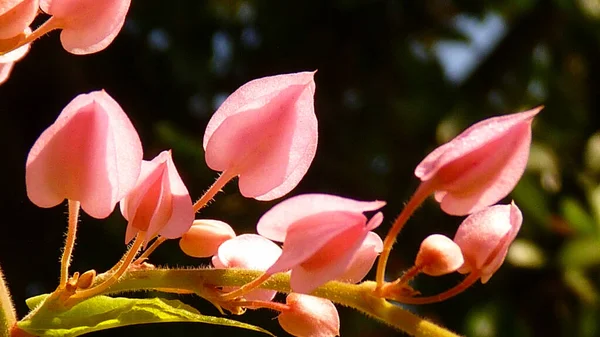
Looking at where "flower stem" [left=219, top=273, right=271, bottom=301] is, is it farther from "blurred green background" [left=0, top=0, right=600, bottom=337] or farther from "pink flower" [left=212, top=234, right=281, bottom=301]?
"blurred green background" [left=0, top=0, right=600, bottom=337]

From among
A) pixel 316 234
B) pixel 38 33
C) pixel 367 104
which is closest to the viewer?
pixel 316 234

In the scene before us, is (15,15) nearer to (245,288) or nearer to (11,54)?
(11,54)

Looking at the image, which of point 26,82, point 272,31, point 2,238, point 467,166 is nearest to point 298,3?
point 272,31

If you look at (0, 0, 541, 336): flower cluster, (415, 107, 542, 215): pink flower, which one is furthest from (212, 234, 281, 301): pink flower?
(415, 107, 542, 215): pink flower

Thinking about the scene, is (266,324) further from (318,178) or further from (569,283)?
(569,283)

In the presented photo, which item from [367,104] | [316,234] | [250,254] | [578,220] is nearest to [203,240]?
[250,254]

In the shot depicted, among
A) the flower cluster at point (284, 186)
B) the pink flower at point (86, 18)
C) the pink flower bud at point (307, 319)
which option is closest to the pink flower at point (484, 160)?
the flower cluster at point (284, 186)
